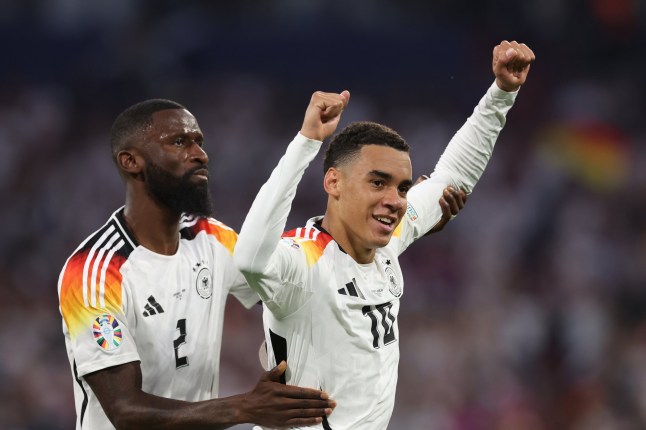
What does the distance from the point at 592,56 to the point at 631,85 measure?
23.2 inches

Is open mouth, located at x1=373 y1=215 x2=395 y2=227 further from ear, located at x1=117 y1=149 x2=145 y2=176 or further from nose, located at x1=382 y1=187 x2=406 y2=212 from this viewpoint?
ear, located at x1=117 y1=149 x2=145 y2=176

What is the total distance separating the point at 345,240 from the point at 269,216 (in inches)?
26.3

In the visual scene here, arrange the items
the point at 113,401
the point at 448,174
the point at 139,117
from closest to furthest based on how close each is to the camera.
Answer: the point at 113,401, the point at 139,117, the point at 448,174

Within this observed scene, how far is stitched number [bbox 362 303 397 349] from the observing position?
3.95 metres

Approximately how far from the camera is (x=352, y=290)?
391 cm

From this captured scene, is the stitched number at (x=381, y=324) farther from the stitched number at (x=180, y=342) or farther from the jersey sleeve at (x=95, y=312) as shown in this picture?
the jersey sleeve at (x=95, y=312)

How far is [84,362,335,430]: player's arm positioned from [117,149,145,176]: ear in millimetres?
810

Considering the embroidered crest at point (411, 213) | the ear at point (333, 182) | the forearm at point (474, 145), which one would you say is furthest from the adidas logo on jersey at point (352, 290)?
the forearm at point (474, 145)

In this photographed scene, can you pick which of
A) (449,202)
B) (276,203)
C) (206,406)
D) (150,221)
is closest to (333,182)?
A: (276,203)

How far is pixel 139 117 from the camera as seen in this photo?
416 cm

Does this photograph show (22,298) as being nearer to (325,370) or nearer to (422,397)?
(422,397)

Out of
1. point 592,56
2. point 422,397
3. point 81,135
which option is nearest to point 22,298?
point 81,135

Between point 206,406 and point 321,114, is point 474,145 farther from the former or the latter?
point 206,406

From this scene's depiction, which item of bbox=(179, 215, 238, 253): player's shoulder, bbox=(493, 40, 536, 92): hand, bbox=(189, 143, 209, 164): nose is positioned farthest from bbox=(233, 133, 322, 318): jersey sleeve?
bbox=(493, 40, 536, 92): hand
